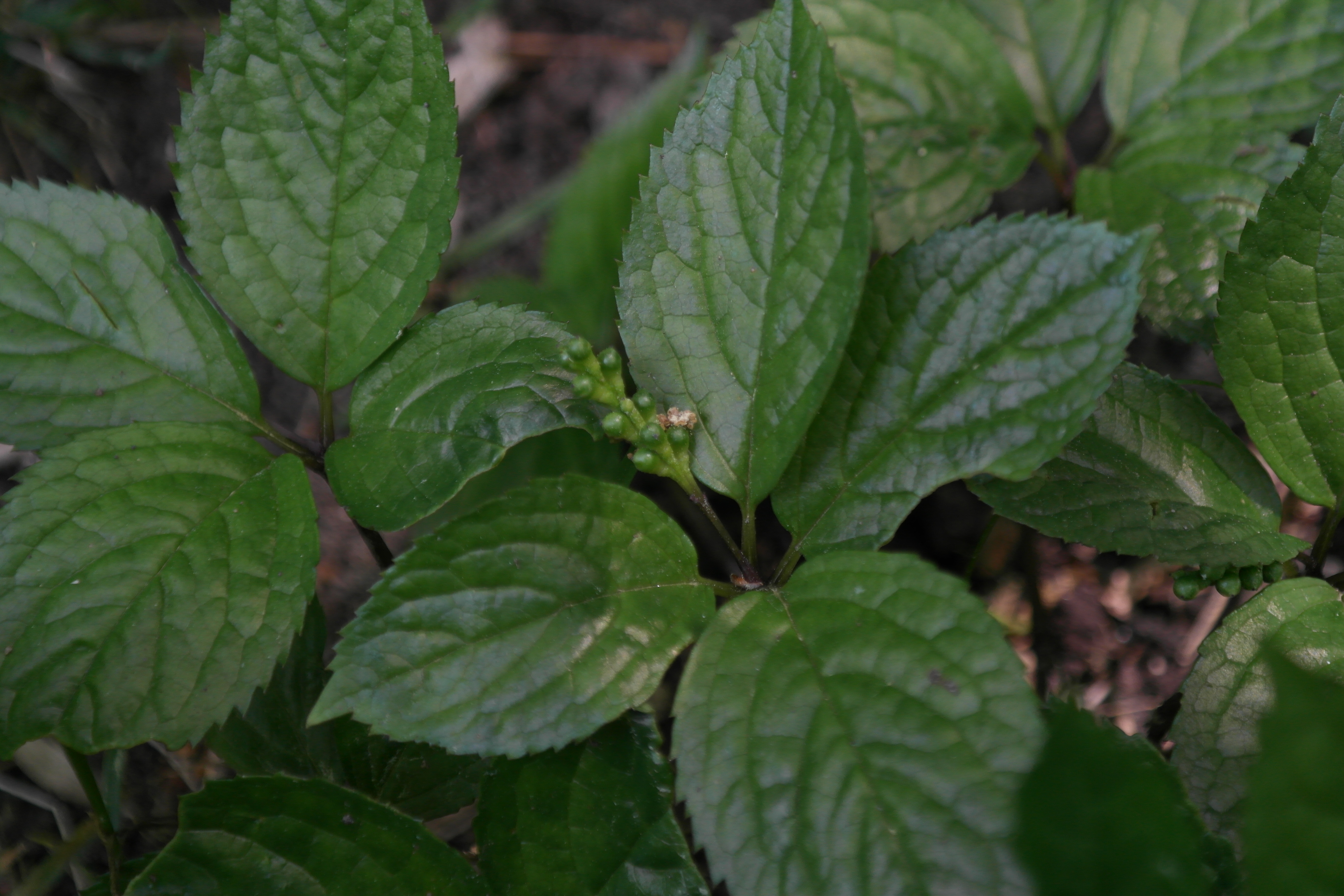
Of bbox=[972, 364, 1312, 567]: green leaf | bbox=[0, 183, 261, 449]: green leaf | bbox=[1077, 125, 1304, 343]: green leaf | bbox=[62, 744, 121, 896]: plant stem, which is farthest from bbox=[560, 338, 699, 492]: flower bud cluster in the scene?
bbox=[62, 744, 121, 896]: plant stem

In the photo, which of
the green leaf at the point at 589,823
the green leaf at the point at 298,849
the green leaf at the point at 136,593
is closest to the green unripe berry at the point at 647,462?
the green leaf at the point at 589,823

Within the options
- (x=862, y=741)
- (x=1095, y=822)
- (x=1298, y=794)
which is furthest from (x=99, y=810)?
(x=1298, y=794)

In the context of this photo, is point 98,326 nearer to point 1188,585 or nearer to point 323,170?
point 323,170

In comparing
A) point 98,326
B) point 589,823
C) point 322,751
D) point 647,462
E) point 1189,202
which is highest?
point 98,326

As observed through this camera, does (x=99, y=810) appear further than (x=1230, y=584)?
Yes

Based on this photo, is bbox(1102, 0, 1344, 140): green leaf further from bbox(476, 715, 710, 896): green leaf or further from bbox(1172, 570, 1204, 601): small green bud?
bbox(476, 715, 710, 896): green leaf

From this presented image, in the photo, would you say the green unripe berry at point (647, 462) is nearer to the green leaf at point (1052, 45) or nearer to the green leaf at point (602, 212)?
the green leaf at point (602, 212)
